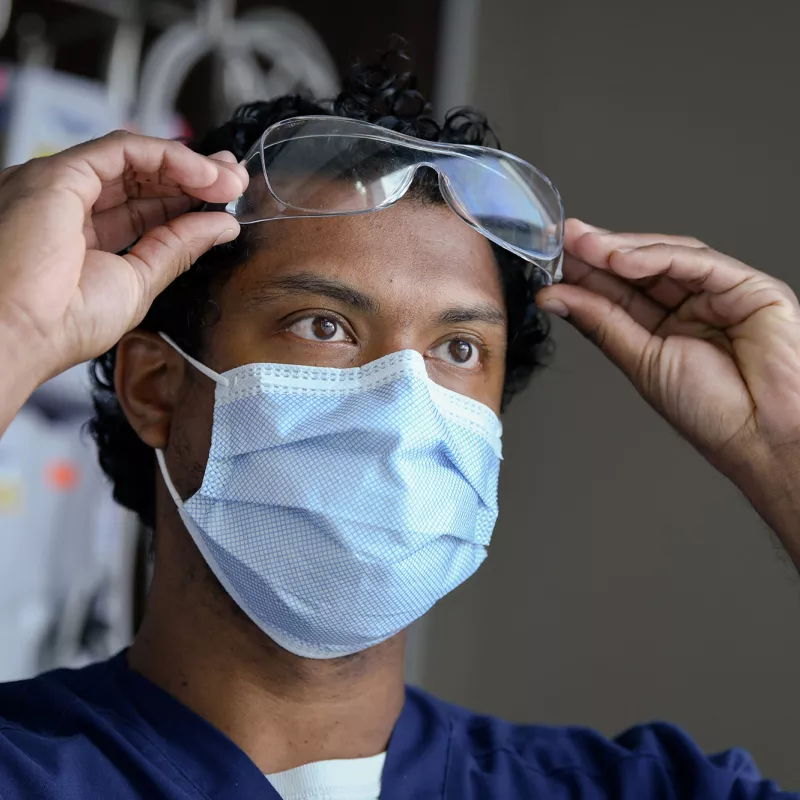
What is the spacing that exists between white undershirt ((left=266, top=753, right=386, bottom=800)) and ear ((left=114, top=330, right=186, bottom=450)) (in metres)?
0.48

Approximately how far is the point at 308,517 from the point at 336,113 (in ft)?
2.39

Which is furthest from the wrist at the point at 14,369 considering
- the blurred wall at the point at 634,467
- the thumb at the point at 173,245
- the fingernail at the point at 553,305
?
the blurred wall at the point at 634,467

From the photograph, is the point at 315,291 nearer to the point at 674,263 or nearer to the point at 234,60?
the point at 674,263

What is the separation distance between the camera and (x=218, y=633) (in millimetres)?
1424

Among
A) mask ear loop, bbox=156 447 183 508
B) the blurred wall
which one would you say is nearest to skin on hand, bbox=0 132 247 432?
mask ear loop, bbox=156 447 183 508

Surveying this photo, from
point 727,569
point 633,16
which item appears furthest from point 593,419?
Result: point 633,16


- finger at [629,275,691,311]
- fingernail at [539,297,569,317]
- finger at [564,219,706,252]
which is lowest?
fingernail at [539,297,569,317]

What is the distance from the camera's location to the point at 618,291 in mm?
1656

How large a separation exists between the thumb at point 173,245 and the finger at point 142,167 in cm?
4

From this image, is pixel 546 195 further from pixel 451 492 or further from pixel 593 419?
pixel 593 419

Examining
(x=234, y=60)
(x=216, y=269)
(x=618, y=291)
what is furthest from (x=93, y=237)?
(x=234, y=60)

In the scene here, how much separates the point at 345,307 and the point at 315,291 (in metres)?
0.05

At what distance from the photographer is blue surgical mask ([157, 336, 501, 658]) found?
1295 millimetres

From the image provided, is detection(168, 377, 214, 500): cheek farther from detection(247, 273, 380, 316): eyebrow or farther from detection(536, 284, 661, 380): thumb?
detection(536, 284, 661, 380): thumb
